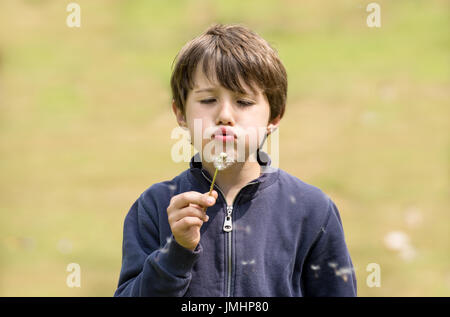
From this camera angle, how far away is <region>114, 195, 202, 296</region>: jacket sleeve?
150cm

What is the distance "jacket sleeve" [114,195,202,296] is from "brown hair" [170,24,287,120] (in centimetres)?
33

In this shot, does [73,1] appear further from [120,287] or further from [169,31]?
[120,287]

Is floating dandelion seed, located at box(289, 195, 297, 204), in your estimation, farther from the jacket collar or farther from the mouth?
the mouth

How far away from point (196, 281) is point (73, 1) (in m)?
4.30

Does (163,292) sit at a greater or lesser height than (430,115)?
lesser

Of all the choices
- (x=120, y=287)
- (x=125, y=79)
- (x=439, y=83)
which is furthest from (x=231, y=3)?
(x=120, y=287)

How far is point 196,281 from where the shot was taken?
162cm

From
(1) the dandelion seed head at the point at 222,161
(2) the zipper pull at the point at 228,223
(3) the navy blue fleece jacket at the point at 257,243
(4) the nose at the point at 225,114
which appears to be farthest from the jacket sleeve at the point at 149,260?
(4) the nose at the point at 225,114

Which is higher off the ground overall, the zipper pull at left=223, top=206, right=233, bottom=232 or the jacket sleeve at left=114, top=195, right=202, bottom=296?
the zipper pull at left=223, top=206, right=233, bottom=232

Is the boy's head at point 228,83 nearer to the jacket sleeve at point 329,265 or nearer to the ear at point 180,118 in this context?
the ear at point 180,118

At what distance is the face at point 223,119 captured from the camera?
1.58m

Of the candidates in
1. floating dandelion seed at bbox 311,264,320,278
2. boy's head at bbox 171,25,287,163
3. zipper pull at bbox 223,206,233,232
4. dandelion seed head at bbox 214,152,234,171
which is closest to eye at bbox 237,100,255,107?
boy's head at bbox 171,25,287,163

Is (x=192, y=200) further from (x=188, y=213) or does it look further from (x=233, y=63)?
(x=233, y=63)
